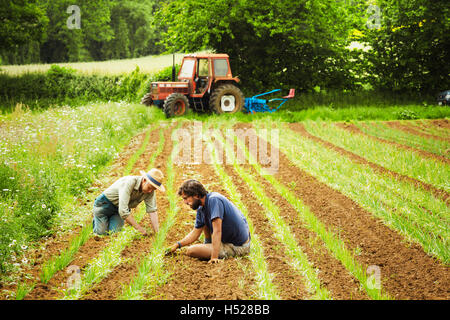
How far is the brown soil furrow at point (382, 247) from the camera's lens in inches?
180

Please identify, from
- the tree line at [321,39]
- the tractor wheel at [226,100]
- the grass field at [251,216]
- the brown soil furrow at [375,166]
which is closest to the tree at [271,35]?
the tree line at [321,39]

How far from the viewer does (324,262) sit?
518 centimetres

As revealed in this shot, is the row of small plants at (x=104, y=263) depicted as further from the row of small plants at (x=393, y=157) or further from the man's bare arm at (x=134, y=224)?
the row of small plants at (x=393, y=157)

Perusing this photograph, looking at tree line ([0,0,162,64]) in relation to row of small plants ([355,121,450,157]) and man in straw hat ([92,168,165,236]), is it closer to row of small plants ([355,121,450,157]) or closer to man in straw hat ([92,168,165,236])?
row of small plants ([355,121,450,157])

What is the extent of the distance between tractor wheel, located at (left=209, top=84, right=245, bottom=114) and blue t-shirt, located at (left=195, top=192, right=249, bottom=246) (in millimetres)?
11446

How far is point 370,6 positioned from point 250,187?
15145 millimetres

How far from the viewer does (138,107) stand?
53.4ft

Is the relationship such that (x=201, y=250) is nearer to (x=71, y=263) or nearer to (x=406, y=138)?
(x=71, y=263)

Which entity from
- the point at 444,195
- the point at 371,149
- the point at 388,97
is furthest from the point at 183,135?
the point at 388,97

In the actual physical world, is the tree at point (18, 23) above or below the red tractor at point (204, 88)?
above

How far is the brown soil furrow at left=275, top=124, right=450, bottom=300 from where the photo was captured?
4.57 m

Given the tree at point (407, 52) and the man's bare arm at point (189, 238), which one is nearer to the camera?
the man's bare arm at point (189, 238)
